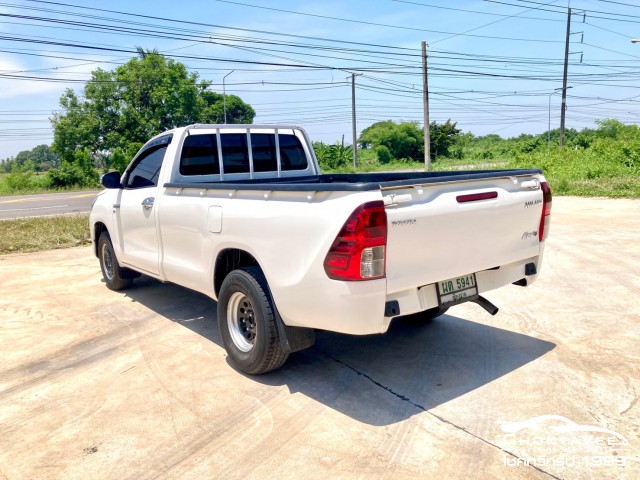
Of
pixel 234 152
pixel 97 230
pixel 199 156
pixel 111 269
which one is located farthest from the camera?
pixel 97 230

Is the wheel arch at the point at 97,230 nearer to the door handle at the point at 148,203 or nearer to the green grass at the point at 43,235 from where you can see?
the door handle at the point at 148,203

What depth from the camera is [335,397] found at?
386cm

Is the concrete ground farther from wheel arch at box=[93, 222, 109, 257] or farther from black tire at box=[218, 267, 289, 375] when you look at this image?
wheel arch at box=[93, 222, 109, 257]

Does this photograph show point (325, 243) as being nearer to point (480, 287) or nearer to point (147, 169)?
point (480, 287)

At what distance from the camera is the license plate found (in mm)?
3842

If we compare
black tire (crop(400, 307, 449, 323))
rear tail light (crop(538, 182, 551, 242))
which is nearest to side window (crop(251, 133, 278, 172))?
black tire (crop(400, 307, 449, 323))

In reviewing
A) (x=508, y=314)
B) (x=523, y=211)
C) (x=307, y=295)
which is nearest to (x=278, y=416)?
(x=307, y=295)

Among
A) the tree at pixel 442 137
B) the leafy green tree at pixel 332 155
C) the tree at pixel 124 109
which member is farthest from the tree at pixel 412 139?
the tree at pixel 124 109

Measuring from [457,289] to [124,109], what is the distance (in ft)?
166

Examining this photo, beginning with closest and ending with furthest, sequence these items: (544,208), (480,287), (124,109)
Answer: (480,287), (544,208), (124,109)

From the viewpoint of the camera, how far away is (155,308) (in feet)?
20.7

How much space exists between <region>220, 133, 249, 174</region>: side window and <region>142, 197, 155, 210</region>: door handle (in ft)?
2.68

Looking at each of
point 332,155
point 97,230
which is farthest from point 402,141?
point 97,230

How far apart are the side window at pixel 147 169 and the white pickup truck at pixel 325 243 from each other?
0.16 feet
